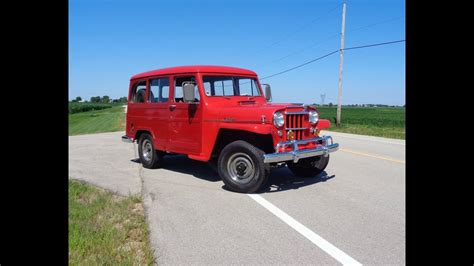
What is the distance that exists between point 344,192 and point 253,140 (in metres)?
1.85

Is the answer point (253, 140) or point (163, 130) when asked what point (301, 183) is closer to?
point (253, 140)

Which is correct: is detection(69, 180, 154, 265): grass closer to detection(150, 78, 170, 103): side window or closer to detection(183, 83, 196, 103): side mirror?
detection(183, 83, 196, 103): side mirror

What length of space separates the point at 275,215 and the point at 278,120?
1.61 metres

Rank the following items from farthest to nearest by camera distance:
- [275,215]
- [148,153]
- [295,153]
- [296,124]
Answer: [148,153] < [296,124] < [295,153] < [275,215]

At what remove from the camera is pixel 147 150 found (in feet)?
27.5

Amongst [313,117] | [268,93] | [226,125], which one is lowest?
[226,125]

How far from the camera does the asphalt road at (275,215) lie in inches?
137

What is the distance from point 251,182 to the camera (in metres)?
5.70

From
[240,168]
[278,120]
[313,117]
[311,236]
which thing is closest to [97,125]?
[240,168]

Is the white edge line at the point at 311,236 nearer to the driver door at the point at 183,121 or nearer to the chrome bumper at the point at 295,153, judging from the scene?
the chrome bumper at the point at 295,153

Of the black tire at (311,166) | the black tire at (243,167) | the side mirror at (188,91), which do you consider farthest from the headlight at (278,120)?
the side mirror at (188,91)

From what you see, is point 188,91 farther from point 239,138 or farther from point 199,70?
point 239,138
